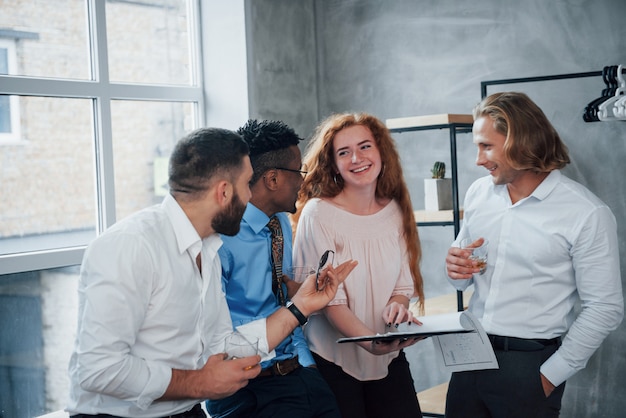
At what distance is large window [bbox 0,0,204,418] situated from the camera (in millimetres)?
3090

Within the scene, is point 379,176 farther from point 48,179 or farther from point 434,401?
point 48,179

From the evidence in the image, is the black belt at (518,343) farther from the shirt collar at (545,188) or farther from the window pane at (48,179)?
the window pane at (48,179)

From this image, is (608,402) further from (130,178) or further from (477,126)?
(130,178)

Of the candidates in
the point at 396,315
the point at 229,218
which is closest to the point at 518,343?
the point at 396,315

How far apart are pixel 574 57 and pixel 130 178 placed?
218 cm

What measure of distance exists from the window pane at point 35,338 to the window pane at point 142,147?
0.48m

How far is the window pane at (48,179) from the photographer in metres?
3.10

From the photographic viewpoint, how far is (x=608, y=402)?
3.62 metres

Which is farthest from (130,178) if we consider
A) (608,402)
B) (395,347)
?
(608,402)

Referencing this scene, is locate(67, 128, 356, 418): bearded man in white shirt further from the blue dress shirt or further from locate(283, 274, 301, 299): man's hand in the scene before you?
locate(283, 274, 301, 299): man's hand

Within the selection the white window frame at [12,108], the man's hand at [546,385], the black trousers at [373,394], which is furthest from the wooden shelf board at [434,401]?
the white window frame at [12,108]

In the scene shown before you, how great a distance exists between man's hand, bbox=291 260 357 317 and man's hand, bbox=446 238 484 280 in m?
0.37

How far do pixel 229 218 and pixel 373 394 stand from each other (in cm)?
85

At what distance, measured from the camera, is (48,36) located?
10.7ft
